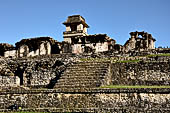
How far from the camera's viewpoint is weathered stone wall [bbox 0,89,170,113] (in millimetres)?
14016

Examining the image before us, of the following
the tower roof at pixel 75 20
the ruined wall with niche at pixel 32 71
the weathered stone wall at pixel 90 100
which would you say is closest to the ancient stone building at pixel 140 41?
the ruined wall with niche at pixel 32 71

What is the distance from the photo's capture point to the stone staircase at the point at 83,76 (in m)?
17.0

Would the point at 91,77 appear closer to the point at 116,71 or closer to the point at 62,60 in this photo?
the point at 116,71

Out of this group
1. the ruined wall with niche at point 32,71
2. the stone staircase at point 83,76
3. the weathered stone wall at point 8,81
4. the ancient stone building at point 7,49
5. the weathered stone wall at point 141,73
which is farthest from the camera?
the ancient stone building at point 7,49

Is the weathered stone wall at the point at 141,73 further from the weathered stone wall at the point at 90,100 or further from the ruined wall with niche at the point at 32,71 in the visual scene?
the ruined wall with niche at the point at 32,71

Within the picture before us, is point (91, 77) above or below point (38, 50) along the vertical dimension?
below

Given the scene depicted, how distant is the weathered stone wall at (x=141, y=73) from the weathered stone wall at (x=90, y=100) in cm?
377

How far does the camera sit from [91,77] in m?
18.0

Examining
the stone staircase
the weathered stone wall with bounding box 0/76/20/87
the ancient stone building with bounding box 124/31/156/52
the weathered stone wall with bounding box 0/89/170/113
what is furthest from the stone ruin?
the weathered stone wall with bounding box 0/89/170/113

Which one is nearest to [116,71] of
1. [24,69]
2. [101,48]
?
[24,69]

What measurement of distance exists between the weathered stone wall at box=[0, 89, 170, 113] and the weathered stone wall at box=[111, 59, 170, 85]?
377 cm

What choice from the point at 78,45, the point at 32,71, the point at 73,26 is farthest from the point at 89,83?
the point at 73,26

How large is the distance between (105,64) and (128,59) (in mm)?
2946

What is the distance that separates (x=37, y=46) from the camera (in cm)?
3897
